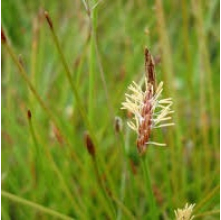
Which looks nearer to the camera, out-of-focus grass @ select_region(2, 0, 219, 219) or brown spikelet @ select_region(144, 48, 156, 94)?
brown spikelet @ select_region(144, 48, 156, 94)

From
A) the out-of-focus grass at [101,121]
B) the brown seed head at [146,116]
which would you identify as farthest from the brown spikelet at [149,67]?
the out-of-focus grass at [101,121]

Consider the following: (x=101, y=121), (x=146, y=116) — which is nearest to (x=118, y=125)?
(x=146, y=116)

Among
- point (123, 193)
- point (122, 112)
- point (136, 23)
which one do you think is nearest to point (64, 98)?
point (122, 112)

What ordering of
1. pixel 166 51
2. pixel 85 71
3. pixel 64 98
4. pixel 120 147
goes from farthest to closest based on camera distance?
1. pixel 85 71
2. pixel 64 98
3. pixel 166 51
4. pixel 120 147

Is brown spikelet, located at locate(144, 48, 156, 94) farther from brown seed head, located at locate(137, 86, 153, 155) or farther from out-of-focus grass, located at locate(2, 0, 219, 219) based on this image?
out-of-focus grass, located at locate(2, 0, 219, 219)

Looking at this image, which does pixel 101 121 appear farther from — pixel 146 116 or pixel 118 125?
pixel 146 116

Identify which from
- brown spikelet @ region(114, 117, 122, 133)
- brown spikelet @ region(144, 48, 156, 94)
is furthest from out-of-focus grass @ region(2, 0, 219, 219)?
brown spikelet @ region(144, 48, 156, 94)

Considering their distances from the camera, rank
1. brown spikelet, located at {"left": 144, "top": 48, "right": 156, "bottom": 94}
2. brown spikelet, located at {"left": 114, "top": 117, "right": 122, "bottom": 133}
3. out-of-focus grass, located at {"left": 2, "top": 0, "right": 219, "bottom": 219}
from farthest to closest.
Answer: out-of-focus grass, located at {"left": 2, "top": 0, "right": 219, "bottom": 219} → brown spikelet, located at {"left": 114, "top": 117, "right": 122, "bottom": 133} → brown spikelet, located at {"left": 144, "top": 48, "right": 156, "bottom": 94}

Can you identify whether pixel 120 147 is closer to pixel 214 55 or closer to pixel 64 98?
pixel 64 98
